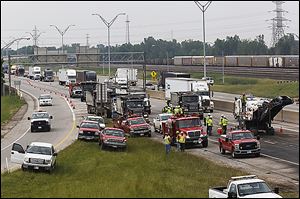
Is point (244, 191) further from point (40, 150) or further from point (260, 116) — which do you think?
Result: point (260, 116)

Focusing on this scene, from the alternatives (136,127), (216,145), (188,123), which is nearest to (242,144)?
(188,123)

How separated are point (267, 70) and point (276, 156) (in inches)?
2981

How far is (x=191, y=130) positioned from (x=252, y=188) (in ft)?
66.3

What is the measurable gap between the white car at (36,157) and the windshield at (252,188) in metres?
11.6

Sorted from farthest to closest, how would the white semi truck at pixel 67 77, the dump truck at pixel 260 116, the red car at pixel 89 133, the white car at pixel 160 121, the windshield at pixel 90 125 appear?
the white semi truck at pixel 67 77, the white car at pixel 160 121, the dump truck at pixel 260 116, the windshield at pixel 90 125, the red car at pixel 89 133

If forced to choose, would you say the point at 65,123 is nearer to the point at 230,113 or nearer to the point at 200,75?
the point at 230,113

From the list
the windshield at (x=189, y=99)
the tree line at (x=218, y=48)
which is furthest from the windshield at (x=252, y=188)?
the tree line at (x=218, y=48)

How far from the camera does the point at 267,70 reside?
355 ft

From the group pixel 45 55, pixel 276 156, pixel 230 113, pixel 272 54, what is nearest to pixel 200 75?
pixel 272 54

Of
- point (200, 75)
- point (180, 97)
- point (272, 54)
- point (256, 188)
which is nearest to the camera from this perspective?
point (256, 188)

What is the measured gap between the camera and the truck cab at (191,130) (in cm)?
3862

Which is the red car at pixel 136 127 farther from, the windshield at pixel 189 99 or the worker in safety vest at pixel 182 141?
the windshield at pixel 189 99

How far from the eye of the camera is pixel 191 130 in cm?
3859

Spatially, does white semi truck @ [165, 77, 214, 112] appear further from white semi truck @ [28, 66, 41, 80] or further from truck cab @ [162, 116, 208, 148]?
white semi truck @ [28, 66, 41, 80]
